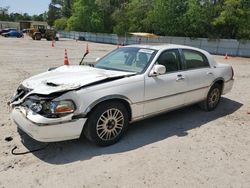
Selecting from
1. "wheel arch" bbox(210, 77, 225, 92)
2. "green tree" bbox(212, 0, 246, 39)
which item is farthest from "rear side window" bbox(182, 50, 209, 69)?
"green tree" bbox(212, 0, 246, 39)

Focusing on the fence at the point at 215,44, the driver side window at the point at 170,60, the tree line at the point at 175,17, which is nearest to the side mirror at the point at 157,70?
the driver side window at the point at 170,60

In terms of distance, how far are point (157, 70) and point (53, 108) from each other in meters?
1.80

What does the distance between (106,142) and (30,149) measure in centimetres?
113

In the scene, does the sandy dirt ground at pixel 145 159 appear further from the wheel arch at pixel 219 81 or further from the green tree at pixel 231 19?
the green tree at pixel 231 19

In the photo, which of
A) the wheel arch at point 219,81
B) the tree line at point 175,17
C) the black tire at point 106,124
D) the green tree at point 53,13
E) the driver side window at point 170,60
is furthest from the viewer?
the green tree at point 53,13

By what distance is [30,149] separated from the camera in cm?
372

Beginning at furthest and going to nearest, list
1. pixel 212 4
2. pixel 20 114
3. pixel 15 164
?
1. pixel 212 4
2. pixel 20 114
3. pixel 15 164

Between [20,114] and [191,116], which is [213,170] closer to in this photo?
[191,116]

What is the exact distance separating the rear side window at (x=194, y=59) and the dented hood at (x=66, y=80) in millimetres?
1550

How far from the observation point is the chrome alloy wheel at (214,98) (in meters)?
5.66

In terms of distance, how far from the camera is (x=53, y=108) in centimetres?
335

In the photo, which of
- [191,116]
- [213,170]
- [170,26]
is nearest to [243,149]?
[213,170]

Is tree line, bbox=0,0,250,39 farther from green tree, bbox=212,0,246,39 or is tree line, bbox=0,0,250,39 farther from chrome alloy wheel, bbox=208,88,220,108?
chrome alloy wheel, bbox=208,88,220,108

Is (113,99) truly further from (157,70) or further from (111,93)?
(157,70)
